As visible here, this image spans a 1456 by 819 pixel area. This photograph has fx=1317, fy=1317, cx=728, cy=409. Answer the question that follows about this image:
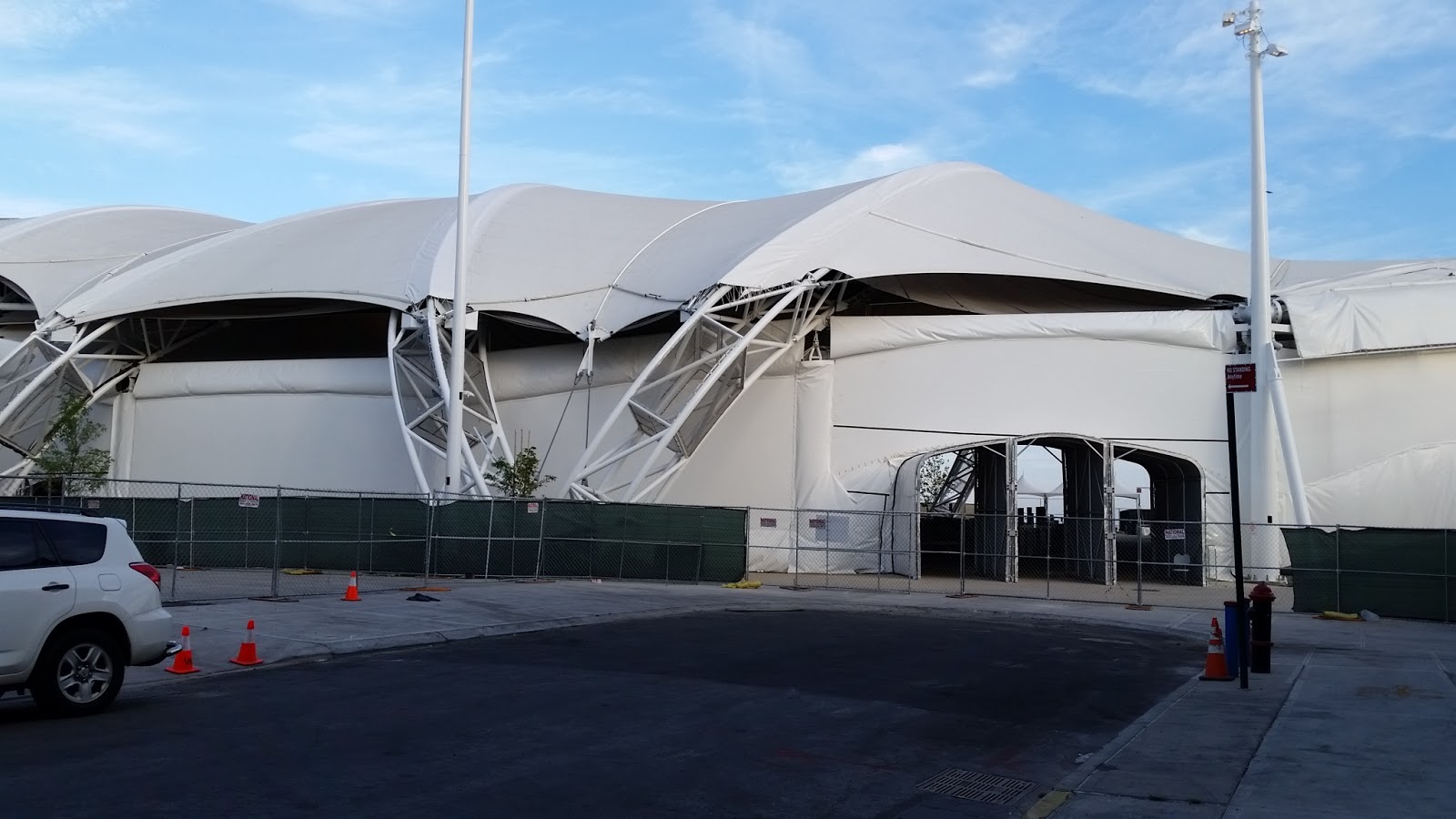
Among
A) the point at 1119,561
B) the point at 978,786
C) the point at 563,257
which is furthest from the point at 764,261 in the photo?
the point at 978,786

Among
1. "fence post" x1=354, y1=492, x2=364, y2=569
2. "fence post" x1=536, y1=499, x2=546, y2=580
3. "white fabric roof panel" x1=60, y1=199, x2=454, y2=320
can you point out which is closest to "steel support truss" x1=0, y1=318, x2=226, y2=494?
"white fabric roof panel" x1=60, y1=199, x2=454, y2=320

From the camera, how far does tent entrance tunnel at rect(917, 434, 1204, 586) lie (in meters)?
32.7

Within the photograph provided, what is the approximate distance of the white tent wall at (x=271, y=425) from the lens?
130ft

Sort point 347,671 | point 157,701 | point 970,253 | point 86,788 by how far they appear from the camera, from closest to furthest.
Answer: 1. point 86,788
2. point 157,701
3. point 347,671
4. point 970,253

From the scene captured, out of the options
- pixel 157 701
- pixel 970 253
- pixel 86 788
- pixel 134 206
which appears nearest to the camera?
pixel 86 788

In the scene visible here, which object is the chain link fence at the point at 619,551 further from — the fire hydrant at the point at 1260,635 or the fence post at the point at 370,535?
the fire hydrant at the point at 1260,635

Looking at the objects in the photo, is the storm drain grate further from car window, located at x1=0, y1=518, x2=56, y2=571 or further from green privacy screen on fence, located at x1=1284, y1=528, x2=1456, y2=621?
green privacy screen on fence, located at x1=1284, y1=528, x2=1456, y2=621

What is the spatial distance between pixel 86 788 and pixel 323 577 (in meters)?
20.8

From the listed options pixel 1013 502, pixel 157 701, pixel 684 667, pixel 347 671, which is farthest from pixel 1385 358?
pixel 157 701

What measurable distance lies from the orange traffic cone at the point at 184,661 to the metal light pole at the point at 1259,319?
2500cm

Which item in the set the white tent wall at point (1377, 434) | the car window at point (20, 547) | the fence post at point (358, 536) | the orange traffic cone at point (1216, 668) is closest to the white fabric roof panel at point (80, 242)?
the fence post at point (358, 536)

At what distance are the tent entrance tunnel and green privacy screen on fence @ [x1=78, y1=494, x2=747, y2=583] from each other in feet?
18.2

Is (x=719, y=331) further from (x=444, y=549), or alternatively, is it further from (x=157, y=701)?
(x=157, y=701)

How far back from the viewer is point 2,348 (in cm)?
4306
